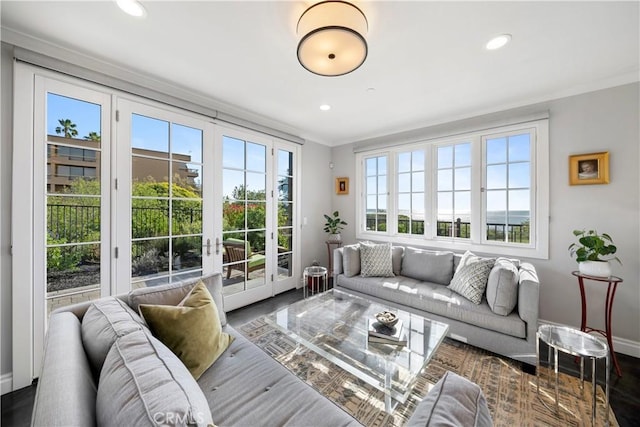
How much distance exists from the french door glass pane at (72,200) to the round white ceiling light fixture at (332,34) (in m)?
1.88

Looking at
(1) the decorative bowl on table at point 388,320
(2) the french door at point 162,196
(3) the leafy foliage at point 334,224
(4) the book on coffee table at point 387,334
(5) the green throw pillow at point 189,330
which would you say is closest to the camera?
(5) the green throw pillow at point 189,330

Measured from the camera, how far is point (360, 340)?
5.64 feet

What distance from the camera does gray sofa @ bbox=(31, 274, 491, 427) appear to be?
0.63 m

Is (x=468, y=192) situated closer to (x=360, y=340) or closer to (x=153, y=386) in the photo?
(x=360, y=340)

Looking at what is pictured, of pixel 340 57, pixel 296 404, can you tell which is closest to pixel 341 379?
pixel 296 404

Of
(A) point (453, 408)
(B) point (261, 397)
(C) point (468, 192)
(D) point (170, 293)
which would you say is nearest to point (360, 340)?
(B) point (261, 397)

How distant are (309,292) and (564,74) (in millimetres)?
3632

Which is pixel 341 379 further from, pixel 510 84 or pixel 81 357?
pixel 510 84

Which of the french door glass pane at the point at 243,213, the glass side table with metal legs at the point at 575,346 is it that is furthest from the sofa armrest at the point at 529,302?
the french door glass pane at the point at 243,213

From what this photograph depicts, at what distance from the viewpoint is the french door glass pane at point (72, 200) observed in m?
1.88

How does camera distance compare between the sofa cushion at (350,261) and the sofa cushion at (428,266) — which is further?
the sofa cushion at (350,261)

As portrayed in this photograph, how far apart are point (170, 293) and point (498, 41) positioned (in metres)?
2.77

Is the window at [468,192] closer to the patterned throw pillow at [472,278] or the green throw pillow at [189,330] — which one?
the patterned throw pillow at [472,278]

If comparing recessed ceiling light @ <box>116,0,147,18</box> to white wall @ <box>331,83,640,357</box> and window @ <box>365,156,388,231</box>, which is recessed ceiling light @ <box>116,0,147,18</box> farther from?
white wall @ <box>331,83,640,357</box>
